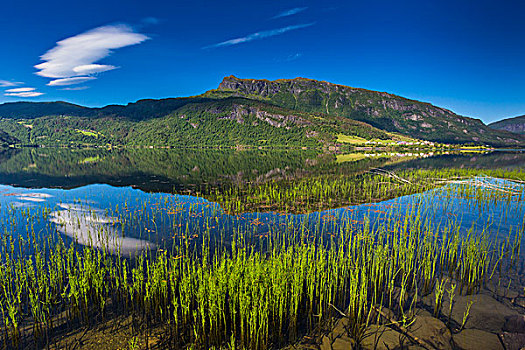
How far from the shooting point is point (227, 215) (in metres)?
22.4

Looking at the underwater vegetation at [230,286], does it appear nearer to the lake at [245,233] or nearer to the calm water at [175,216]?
the lake at [245,233]

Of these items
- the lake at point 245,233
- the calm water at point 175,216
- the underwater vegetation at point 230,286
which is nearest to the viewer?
the underwater vegetation at point 230,286

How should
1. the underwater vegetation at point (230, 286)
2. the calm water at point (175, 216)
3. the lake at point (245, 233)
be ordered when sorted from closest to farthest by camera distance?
1. the underwater vegetation at point (230, 286)
2. the lake at point (245, 233)
3. the calm water at point (175, 216)

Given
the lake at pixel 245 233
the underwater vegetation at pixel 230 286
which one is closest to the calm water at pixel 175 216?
the lake at pixel 245 233

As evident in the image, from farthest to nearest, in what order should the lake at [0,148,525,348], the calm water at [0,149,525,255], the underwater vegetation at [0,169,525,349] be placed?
the calm water at [0,149,525,255] < the lake at [0,148,525,348] < the underwater vegetation at [0,169,525,349]

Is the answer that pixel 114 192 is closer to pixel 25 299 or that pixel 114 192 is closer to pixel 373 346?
pixel 25 299

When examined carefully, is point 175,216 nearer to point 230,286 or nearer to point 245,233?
point 245,233

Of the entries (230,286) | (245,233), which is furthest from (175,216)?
(230,286)

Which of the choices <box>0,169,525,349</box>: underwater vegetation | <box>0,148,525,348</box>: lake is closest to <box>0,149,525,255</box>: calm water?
<box>0,148,525,348</box>: lake

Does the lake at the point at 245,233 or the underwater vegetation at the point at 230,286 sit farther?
the lake at the point at 245,233

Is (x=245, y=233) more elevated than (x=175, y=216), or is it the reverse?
(x=175, y=216)

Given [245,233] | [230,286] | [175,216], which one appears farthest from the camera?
[175,216]

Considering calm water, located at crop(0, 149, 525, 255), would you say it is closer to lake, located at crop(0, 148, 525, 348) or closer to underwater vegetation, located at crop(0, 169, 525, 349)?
lake, located at crop(0, 148, 525, 348)

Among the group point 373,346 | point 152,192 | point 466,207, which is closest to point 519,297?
point 373,346
